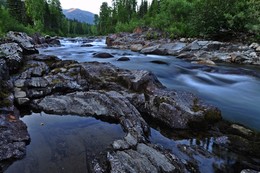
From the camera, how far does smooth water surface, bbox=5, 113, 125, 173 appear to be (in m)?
4.62

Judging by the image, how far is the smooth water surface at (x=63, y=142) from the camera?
462 centimetres

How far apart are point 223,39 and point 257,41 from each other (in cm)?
416

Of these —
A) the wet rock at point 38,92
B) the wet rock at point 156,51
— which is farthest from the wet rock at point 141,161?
the wet rock at point 156,51

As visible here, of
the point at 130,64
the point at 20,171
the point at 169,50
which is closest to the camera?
the point at 20,171

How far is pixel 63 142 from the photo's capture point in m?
5.55

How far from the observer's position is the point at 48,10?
70812mm

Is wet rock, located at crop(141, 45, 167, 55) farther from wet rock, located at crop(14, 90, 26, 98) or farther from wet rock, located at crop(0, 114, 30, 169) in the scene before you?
wet rock, located at crop(0, 114, 30, 169)

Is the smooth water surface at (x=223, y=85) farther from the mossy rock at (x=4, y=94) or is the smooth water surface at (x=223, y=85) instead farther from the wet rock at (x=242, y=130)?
the mossy rock at (x=4, y=94)

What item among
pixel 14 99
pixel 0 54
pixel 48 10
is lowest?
pixel 14 99

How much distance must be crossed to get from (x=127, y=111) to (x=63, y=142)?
6.89 feet

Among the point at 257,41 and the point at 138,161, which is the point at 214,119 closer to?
the point at 138,161

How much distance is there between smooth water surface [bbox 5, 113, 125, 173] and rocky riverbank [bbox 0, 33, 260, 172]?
24cm

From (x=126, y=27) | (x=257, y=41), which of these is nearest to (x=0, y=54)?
(x=257, y=41)

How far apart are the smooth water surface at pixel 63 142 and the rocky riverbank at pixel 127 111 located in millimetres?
244
